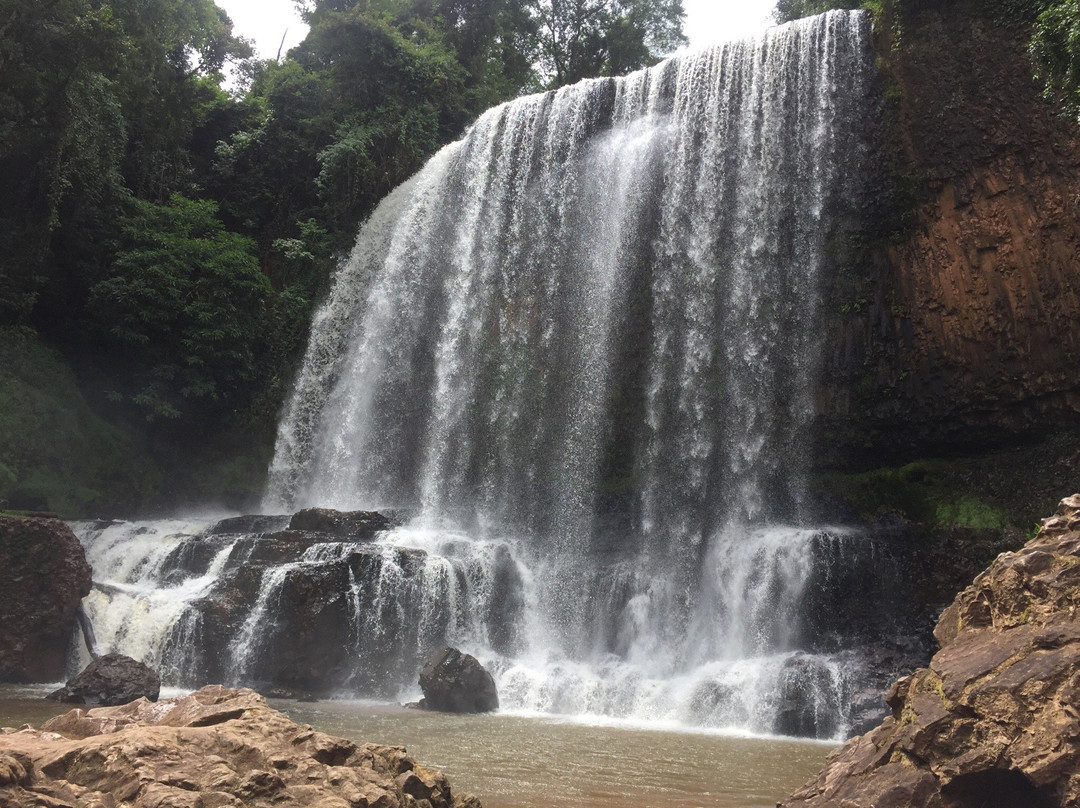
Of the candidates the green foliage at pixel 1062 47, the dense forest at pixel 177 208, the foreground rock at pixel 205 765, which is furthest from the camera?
the dense forest at pixel 177 208

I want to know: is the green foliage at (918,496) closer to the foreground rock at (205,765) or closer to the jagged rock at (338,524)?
the jagged rock at (338,524)

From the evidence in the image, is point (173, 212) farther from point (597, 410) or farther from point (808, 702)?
point (808, 702)

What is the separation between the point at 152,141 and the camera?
25.7 m

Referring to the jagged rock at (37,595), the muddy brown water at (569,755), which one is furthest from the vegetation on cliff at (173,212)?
the muddy brown water at (569,755)

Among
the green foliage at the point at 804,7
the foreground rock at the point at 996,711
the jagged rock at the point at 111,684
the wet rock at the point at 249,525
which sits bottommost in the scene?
the jagged rock at the point at 111,684

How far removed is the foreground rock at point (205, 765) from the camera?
12.5 feet

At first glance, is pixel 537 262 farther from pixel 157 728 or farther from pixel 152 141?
pixel 157 728

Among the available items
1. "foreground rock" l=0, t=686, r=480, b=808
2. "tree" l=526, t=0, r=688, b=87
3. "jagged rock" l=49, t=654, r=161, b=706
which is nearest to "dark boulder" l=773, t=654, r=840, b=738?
"foreground rock" l=0, t=686, r=480, b=808

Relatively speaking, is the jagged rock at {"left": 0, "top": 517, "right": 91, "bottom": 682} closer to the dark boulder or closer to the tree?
the dark boulder

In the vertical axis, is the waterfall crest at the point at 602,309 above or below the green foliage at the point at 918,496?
above

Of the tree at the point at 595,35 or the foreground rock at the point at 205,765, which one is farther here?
the tree at the point at 595,35

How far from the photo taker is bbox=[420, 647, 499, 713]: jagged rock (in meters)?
11.8

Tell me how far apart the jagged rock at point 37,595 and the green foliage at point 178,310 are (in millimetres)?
7913

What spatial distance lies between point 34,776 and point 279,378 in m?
20.0
